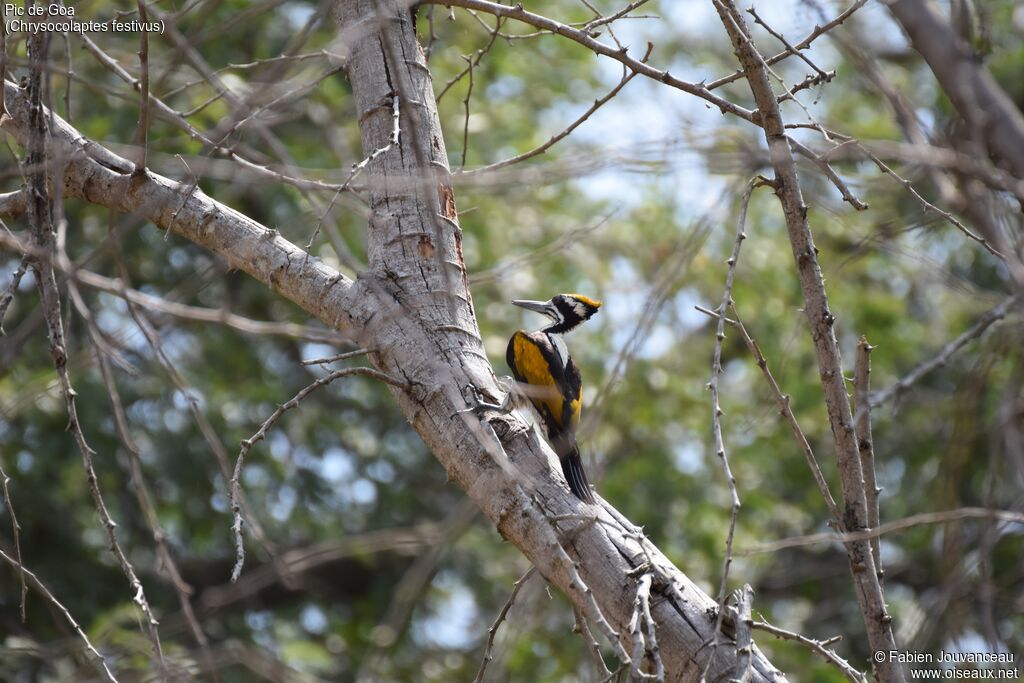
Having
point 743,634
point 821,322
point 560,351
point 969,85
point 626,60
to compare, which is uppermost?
point 560,351

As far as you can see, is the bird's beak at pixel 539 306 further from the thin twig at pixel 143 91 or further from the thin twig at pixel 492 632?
the thin twig at pixel 143 91

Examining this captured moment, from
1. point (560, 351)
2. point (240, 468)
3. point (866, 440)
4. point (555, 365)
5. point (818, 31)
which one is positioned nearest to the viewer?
point (240, 468)

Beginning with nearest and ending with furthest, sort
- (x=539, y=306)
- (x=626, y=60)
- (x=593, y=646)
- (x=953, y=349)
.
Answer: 1. (x=593, y=646)
2. (x=626, y=60)
3. (x=953, y=349)
4. (x=539, y=306)

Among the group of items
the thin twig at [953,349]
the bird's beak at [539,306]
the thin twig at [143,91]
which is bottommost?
the thin twig at [143,91]

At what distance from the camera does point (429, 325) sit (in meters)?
3.16

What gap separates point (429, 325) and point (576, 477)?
2.17 ft

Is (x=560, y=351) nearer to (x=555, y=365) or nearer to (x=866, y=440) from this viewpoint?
(x=555, y=365)

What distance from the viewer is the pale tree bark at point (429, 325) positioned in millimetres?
2770

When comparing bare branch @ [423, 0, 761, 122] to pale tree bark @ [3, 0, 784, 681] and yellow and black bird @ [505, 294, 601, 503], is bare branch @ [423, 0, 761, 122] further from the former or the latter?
yellow and black bird @ [505, 294, 601, 503]

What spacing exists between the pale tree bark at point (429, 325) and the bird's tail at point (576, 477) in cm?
5

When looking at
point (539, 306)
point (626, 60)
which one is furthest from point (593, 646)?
point (539, 306)

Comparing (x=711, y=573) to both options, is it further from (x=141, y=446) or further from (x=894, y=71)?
(x=894, y=71)

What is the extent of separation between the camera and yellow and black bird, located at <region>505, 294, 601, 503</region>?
17.3 ft

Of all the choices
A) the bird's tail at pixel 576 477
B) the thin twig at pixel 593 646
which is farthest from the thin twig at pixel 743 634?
the bird's tail at pixel 576 477
